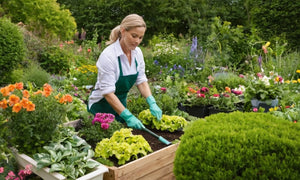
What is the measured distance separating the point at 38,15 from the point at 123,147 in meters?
7.48

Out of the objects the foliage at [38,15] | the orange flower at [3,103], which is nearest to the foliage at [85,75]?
the foliage at [38,15]

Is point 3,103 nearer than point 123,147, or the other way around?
point 3,103

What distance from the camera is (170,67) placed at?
7480mm

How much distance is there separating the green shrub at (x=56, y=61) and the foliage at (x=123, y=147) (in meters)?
3.98

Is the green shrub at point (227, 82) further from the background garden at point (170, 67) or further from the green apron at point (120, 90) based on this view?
the green apron at point (120, 90)

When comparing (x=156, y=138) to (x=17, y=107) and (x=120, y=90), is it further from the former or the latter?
(x=17, y=107)

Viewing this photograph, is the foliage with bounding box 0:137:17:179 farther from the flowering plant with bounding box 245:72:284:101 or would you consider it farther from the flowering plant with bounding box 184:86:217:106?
the flowering plant with bounding box 245:72:284:101

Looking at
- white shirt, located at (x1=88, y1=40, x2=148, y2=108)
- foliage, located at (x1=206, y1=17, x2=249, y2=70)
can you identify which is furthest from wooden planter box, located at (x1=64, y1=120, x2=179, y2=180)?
foliage, located at (x1=206, y1=17, x2=249, y2=70)

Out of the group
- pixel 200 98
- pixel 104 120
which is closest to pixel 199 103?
pixel 200 98

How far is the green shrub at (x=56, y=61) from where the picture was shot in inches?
268

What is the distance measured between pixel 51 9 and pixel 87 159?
25.4 feet

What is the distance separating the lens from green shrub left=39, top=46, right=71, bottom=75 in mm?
6797

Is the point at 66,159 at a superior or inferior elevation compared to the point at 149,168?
superior

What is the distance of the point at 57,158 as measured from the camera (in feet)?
8.50
